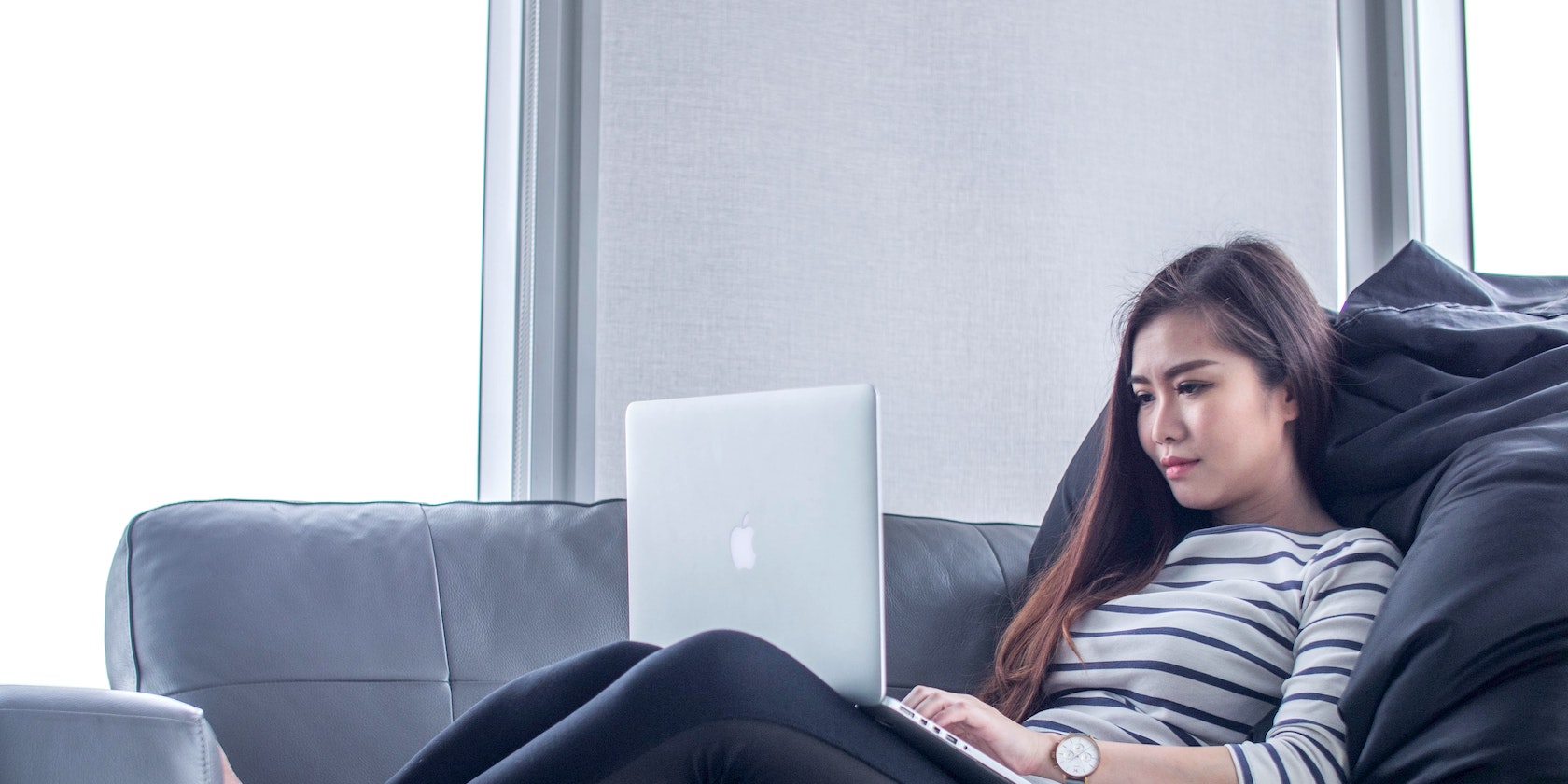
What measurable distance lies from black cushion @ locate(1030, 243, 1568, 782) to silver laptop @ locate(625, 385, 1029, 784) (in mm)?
397

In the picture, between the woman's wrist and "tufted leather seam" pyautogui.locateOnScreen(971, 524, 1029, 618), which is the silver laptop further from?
"tufted leather seam" pyautogui.locateOnScreen(971, 524, 1029, 618)

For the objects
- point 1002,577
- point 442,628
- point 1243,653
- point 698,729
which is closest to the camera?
point 698,729

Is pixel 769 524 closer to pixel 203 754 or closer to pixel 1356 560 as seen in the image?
pixel 203 754

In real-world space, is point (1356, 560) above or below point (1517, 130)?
below

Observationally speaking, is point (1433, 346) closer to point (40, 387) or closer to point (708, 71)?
point (708, 71)

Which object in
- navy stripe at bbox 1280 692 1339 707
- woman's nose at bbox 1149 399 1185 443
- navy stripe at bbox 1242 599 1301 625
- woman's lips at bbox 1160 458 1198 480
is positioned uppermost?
woman's nose at bbox 1149 399 1185 443

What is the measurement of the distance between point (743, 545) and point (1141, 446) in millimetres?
703

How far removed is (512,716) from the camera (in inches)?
45.4

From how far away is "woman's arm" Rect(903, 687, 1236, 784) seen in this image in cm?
117

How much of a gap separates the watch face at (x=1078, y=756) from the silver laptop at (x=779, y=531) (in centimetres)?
12

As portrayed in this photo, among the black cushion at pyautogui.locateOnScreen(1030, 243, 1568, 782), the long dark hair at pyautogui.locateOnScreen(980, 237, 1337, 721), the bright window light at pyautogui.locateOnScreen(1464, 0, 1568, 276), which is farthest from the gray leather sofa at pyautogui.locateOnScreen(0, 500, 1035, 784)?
the bright window light at pyautogui.locateOnScreen(1464, 0, 1568, 276)

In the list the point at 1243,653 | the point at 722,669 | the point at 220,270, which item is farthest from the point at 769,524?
the point at 220,270

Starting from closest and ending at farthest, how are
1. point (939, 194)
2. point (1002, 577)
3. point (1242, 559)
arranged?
point (1242, 559), point (1002, 577), point (939, 194)

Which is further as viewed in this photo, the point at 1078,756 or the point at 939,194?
the point at 939,194
